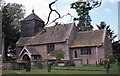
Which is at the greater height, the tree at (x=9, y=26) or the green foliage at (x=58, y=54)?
the tree at (x=9, y=26)

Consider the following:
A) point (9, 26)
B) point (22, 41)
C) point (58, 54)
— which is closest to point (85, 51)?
point (58, 54)

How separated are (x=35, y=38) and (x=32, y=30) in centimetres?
278

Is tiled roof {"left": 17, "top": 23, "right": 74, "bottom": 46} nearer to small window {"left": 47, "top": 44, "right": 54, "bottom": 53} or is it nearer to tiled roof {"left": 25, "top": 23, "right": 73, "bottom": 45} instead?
tiled roof {"left": 25, "top": 23, "right": 73, "bottom": 45}

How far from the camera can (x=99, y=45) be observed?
36188mm

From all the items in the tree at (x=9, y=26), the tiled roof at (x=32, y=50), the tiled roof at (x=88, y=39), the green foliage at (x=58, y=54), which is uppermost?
the tree at (x=9, y=26)

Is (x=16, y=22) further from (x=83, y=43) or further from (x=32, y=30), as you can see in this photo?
(x=83, y=43)

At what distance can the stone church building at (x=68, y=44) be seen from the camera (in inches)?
1436

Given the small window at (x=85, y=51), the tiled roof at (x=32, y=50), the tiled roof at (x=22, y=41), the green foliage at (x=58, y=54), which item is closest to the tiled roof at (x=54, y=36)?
the tiled roof at (x=32, y=50)

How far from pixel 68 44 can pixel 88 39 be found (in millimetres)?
2832

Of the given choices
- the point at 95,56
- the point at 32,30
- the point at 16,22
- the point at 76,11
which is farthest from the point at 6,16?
the point at 76,11

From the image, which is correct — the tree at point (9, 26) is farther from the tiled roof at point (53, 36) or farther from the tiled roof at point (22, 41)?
the tiled roof at point (53, 36)

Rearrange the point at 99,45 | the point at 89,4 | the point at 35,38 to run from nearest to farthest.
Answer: the point at 89,4 < the point at 99,45 < the point at 35,38

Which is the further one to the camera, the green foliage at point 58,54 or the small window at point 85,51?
the small window at point 85,51

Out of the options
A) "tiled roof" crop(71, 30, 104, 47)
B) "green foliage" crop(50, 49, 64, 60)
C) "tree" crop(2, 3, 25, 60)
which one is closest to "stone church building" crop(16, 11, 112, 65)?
"tiled roof" crop(71, 30, 104, 47)
